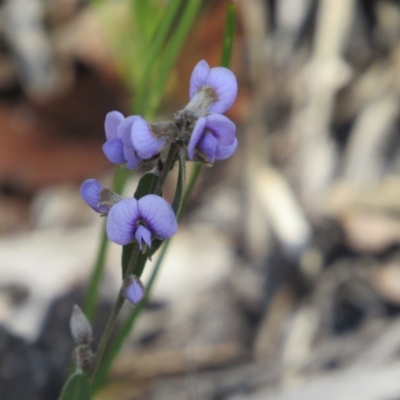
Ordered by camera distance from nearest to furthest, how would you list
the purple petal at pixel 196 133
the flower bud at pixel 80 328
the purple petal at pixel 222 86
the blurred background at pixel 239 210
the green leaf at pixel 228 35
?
the purple petal at pixel 196 133 < the purple petal at pixel 222 86 < the flower bud at pixel 80 328 < the green leaf at pixel 228 35 < the blurred background at pixel 239 210

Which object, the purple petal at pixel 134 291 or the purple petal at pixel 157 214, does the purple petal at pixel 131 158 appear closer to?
the purple petal at pixel 157 214

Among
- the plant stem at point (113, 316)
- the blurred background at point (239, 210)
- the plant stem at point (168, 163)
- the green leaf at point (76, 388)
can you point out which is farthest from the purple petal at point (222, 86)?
the blurred background at point (239, 210)

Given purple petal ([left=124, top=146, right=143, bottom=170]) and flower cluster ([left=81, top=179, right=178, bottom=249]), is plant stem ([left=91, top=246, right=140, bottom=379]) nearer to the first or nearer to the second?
flower cluster ([left=81, top=179, right=178, bottom=249])

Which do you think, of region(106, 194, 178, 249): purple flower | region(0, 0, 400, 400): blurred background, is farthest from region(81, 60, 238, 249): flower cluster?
region(0, 0, 400, 400): blurred background

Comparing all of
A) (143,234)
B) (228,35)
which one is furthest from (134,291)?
(228,35)

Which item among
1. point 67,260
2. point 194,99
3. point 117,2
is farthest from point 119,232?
point 117,2

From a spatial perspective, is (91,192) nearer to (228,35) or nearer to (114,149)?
(114,149)
